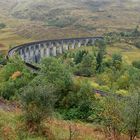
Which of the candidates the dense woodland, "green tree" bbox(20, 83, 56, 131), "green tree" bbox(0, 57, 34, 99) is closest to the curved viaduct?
the dense woodland

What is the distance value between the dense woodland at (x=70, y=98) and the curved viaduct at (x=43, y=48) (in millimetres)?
26189

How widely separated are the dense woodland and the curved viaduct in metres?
26.2

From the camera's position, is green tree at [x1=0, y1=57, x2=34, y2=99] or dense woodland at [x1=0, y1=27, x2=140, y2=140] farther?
green tree at [x1=0, y1=57, x2=34, y2=99]

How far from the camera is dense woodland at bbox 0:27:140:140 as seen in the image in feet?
81.8

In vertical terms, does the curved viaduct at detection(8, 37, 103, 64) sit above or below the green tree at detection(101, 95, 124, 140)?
below

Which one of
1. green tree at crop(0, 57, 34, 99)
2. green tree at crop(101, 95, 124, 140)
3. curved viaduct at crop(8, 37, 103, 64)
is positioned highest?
green tree at crop(101, 95, 124, 140)

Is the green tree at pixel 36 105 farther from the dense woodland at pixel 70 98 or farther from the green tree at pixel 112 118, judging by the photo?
the green tree at pixel 112 118

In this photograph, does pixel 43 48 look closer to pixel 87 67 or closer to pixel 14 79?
pixel 87 67

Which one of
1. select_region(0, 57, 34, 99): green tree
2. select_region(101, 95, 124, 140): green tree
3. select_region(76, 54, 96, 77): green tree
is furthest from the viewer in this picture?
select_region(76, 54, 96, 77): green tree

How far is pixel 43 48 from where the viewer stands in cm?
17300

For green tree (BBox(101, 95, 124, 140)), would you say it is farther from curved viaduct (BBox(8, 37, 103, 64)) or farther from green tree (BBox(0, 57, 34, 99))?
curved viaduct (BBox(8, 37, 103, 64))

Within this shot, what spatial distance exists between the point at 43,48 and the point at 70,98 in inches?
4711

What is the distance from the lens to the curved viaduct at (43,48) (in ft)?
494

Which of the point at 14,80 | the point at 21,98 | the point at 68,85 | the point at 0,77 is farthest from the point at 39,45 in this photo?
the point at 21,98
